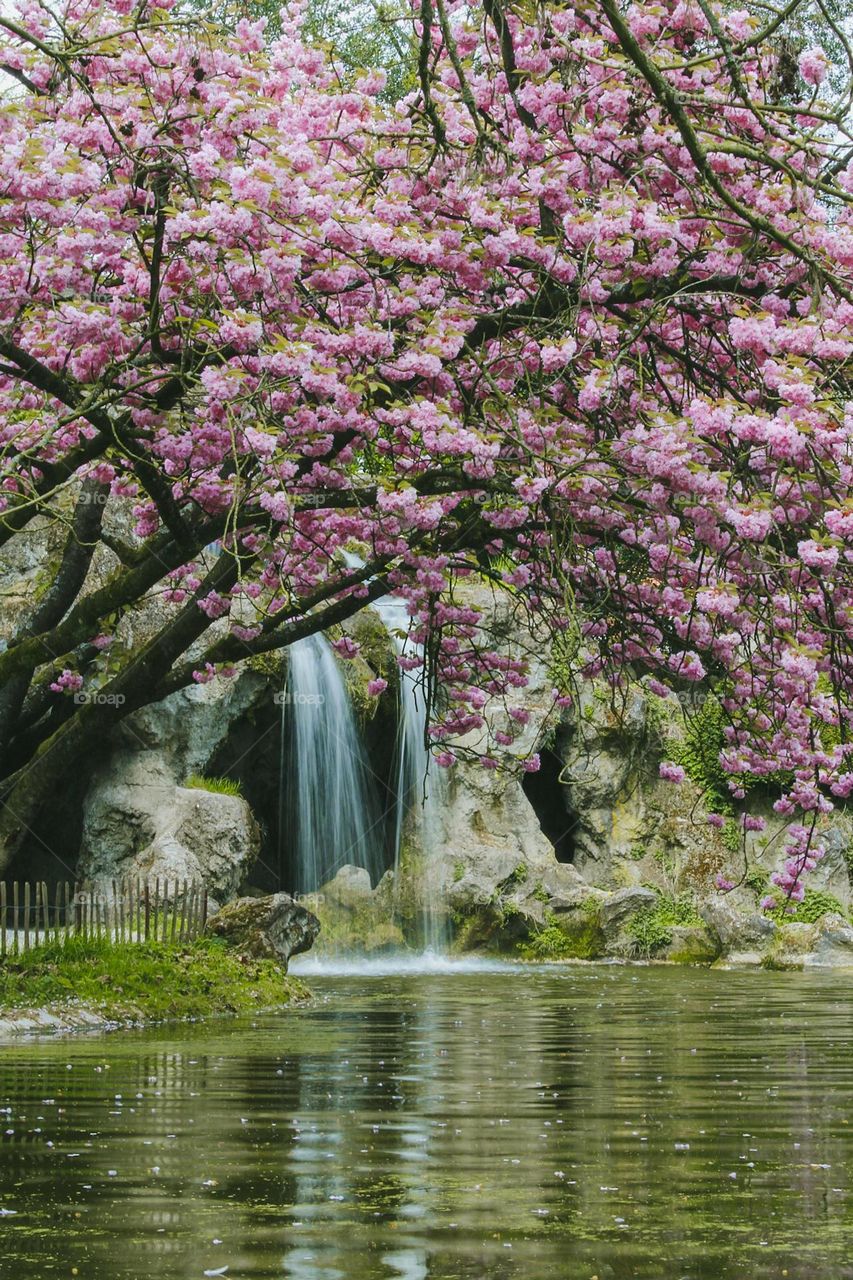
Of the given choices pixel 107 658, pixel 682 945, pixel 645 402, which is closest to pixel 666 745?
pixel 682 945

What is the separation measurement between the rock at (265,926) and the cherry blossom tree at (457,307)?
240 inches

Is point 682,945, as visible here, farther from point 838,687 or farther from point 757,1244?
point 757,1244

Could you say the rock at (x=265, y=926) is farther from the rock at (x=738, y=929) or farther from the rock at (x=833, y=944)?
the rock at (x=833, y=944)

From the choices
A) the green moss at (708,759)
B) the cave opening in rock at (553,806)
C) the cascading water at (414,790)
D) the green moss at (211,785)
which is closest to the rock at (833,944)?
the green moss at (708,759)

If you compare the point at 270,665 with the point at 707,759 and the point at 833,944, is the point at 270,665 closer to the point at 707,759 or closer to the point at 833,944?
the point at 833,944

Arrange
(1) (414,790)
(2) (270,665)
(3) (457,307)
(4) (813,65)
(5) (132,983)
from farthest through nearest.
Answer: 1. (1) (414,790)
2. (2) (270,665)
3. (5) (132,983)
4. (3) (457,307)
5. (4) (813,65)

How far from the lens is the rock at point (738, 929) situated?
25.7 m

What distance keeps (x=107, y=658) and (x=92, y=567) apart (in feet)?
13.3

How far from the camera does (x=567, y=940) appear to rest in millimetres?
26203

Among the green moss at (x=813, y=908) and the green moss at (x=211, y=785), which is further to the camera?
the green moss at (x=813, y=908)

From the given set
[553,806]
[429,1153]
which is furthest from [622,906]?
[429,1153]

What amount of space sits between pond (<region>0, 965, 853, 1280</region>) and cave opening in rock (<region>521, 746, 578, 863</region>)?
53.3ft

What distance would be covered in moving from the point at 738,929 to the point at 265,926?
9820mm

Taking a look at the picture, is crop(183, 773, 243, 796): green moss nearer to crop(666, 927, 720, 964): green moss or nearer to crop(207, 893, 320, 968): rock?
crop(207, 893, 320, 968): rock
